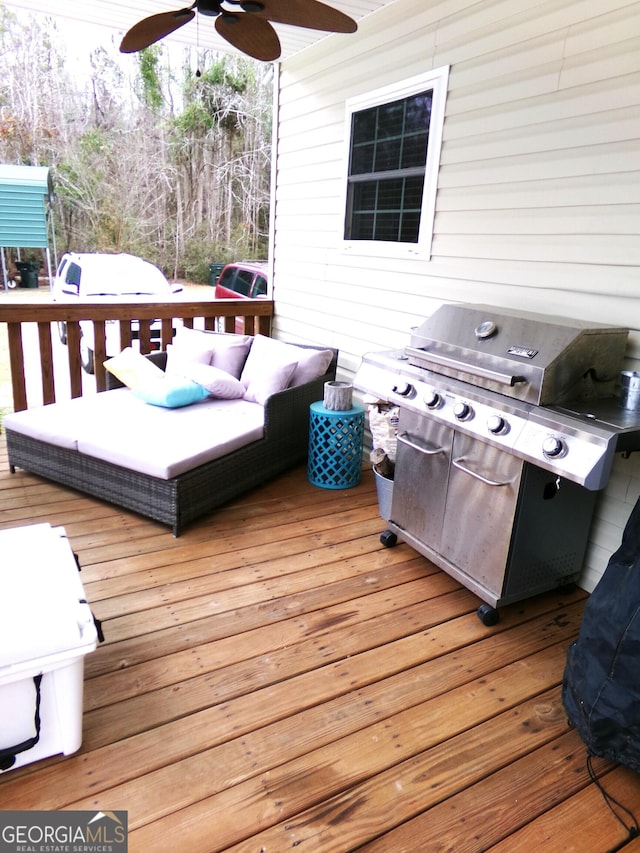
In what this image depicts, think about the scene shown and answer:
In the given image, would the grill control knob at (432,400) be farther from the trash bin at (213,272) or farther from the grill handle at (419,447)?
the trash bin at (213,272)

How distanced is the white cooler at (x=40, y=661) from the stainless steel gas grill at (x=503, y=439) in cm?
145

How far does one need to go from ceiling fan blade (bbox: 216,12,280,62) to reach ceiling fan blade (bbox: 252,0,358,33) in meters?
0.08

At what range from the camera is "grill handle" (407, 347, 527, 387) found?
2072mm

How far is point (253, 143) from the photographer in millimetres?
10125

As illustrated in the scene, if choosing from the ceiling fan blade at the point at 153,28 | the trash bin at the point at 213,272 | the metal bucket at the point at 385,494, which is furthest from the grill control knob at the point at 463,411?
the trash bin at the point at 213,272

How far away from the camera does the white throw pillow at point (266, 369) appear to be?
362 cm

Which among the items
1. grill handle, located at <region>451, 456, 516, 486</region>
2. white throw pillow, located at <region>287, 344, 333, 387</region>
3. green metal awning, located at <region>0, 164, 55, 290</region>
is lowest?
grill handle, located at <region>451, 456, 516, 486</region>

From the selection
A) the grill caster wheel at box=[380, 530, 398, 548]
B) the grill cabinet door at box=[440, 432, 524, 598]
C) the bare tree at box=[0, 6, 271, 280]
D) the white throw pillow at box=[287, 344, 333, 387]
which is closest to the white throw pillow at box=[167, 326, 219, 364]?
the white throw pillow at box=[287, 344, 333, 387]

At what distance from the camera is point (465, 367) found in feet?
7.45

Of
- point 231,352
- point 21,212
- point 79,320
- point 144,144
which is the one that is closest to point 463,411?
point 231,352

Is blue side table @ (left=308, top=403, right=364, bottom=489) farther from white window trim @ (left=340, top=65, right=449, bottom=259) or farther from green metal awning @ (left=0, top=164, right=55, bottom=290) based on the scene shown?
green metal awning @ (left=0, top=164, right=55, bottom=290)

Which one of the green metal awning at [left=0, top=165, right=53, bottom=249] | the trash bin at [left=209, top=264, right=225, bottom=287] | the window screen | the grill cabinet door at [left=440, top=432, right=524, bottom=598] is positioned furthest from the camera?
the trash bin at [left=209, top=264, right=225, bottom=287]

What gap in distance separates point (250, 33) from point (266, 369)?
178 cm

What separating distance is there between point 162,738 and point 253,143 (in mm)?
10318
